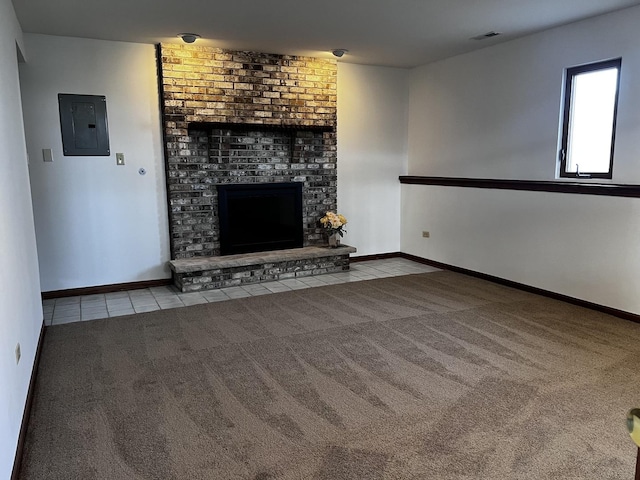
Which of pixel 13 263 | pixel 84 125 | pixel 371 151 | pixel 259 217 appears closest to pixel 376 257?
pixel 371 151

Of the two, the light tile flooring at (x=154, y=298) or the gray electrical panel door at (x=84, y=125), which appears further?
the gray electrical panel door at (x=84, y=125)

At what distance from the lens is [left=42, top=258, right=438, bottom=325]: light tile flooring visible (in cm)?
431

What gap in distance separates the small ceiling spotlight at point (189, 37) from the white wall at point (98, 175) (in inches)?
22.0

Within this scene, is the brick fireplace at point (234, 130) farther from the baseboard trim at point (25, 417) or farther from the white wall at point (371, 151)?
the baseboard trim at point (25, 417)

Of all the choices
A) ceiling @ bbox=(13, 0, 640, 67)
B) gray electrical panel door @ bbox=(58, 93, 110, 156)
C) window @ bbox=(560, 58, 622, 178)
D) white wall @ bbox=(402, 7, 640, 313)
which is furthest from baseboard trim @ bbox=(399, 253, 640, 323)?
gray electrical panel door @ bbox=(58, 93, 110, 156)

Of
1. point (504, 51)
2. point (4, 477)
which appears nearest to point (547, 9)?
point (504, 51)

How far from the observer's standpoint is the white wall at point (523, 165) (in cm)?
389

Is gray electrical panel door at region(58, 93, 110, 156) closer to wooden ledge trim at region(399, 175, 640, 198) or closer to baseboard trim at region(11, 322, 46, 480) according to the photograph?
baseboard trim at region(11, 322, 46, 480)

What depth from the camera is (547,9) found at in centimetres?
379

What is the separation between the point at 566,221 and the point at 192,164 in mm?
3861

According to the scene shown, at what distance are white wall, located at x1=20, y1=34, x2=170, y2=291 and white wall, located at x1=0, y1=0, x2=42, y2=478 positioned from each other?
26.2 inches

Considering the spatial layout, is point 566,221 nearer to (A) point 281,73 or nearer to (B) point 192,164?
(A) point 281,73

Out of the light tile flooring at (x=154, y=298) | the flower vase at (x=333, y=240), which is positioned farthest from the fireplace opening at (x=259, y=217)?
the light tile flooring at (x=154, y=298)

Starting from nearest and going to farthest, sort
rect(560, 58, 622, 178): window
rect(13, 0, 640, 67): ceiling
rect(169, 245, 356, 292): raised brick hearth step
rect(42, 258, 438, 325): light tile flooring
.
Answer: rect(13, 0, 640, 67): ceiling, rect(560, 58, 622, 178): window, rect(42, 258, 438, 325): light tile flooring, rect(169, 245, 356, 292): raised brick hearth step
